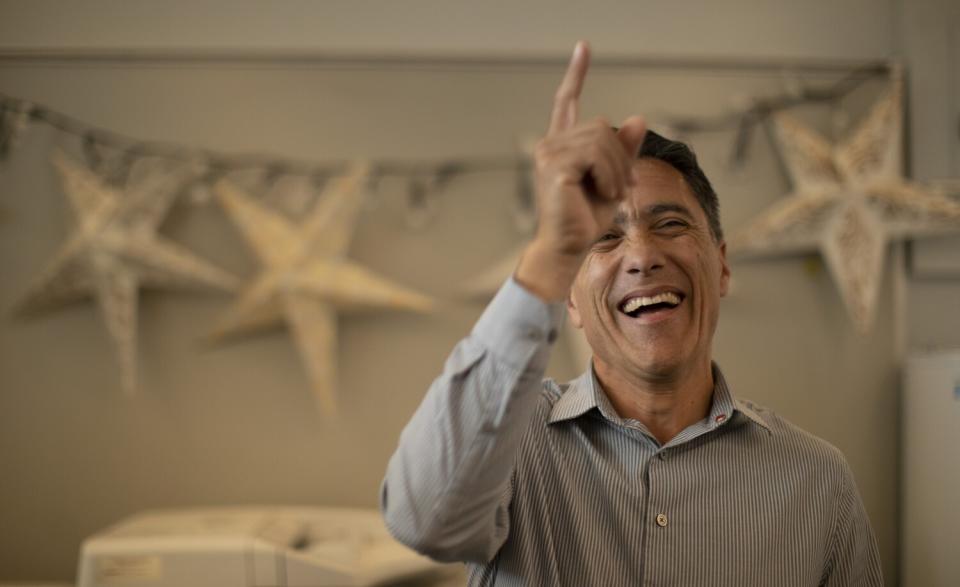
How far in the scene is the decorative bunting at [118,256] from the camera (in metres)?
2.16

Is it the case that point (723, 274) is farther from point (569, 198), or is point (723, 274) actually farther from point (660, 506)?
point (569, 198)

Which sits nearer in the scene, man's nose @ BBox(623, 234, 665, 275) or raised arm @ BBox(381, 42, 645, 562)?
raised arm @ BBox(381, 42, 645, 562)

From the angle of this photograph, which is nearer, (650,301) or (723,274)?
(650,301)

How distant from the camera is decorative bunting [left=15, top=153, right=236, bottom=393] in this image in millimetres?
2160

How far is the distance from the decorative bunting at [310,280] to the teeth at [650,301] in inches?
51.8

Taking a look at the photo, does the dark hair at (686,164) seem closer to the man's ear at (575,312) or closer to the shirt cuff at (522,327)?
the man's ear at (575,312)

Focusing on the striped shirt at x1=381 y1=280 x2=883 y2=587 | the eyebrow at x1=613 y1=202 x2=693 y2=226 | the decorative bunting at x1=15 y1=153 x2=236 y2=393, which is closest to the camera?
the striped shirt at x1=381 y1=280 x2=883 y2=587

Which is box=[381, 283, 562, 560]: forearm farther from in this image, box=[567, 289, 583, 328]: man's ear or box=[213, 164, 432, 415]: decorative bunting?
box=[213, 164, 432, 415]: decorative bunting

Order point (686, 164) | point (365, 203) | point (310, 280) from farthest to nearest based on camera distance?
point (365, 203) → point (310, 280) → point (686, 164)

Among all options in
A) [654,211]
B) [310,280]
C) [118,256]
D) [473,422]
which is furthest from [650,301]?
[118,256]

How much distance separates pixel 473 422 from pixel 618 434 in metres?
0.34

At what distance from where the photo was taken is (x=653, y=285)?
0.95 meters

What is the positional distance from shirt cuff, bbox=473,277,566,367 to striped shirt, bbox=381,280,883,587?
3 centimetres

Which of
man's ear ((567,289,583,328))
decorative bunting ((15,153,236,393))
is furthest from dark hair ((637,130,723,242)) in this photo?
decorative bunting ((15,153,236,393))
